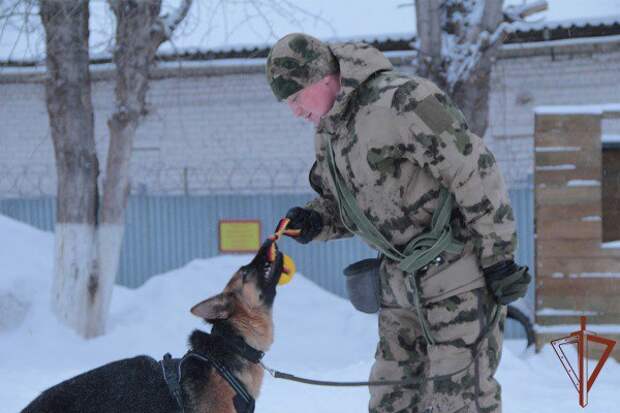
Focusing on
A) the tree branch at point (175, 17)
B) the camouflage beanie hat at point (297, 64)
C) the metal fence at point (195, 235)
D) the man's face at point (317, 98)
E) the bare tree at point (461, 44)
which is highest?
the tree branch at point (175, 17)

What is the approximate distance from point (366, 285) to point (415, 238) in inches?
12.6

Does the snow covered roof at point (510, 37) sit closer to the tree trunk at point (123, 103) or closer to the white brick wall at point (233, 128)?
the white brick wall at point (233, 128)

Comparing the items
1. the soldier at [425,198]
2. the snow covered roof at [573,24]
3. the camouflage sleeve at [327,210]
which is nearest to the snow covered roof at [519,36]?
the snow covered roof at [573,24]

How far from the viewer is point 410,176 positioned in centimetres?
246

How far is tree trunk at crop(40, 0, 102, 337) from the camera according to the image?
231 inches

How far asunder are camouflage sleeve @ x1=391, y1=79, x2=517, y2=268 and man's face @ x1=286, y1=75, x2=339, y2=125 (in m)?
0.29

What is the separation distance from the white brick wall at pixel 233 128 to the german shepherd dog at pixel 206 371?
5.75 m

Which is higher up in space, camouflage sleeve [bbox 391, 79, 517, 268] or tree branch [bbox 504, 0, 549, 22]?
tree branch [bbox 504, 0, 549, 22]

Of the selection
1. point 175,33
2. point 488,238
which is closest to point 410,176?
point 488,238

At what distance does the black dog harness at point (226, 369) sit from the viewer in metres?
2.65

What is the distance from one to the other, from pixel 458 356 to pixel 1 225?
21.6ft

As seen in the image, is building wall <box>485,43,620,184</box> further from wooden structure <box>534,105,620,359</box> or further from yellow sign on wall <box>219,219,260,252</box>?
yellow sign on wall <box>219,219,260,252</box>

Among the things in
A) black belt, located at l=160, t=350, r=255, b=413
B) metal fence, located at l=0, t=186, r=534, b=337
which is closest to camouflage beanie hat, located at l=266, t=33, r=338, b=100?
black belt, located at l=160, t=350, r=255, b=413

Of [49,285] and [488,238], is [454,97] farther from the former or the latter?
[49,285]
